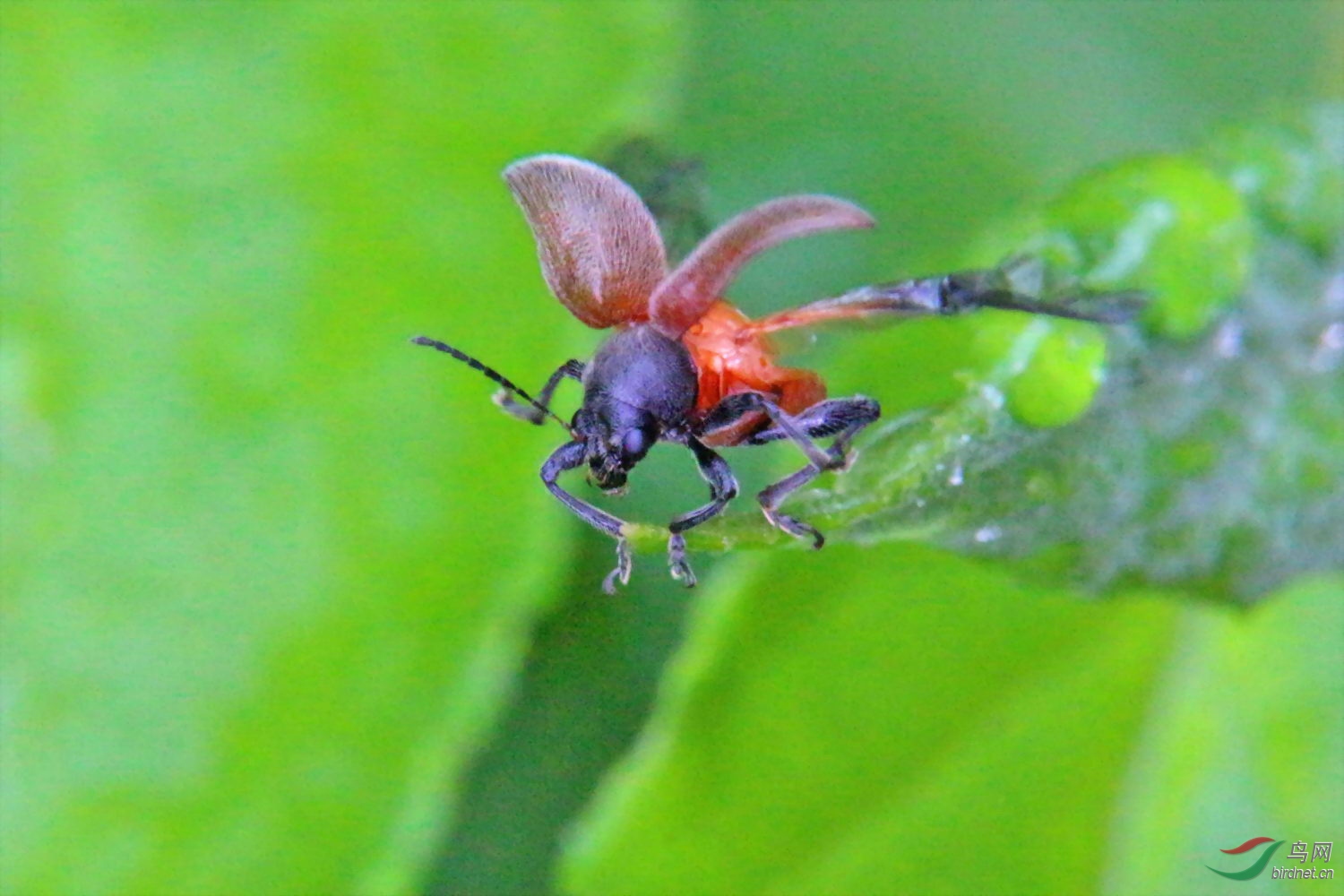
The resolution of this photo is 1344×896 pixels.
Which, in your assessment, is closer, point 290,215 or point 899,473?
point 899,473

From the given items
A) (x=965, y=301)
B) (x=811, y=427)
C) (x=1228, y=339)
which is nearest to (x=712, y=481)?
(x=811, y=427)

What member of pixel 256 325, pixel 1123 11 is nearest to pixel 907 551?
pixel 256 325

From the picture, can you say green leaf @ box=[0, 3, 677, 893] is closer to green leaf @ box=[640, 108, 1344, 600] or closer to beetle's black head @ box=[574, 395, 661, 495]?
beetle's black head @ box=[574, 395, 661, 495]

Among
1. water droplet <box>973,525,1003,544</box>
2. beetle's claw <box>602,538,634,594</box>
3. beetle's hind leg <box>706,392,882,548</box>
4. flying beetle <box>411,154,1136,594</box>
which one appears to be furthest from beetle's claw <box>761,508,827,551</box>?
beetle's claw <box>602,538,634,594</box>

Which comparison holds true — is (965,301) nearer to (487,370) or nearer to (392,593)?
(487,370)

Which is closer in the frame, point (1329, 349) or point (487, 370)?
point (1329, 349)

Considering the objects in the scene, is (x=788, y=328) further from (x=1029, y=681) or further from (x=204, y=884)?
(x=204, y=884)

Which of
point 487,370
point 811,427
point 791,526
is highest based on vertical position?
point 487,370
